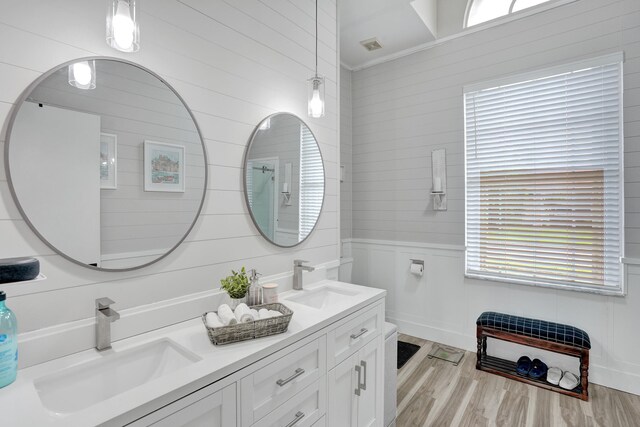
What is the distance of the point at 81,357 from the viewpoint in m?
1.05

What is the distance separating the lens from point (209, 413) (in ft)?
3.13

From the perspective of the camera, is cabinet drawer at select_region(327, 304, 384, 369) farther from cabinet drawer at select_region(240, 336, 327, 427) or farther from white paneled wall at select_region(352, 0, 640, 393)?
white paneled wall at select_region(352, 0, 640, 393)

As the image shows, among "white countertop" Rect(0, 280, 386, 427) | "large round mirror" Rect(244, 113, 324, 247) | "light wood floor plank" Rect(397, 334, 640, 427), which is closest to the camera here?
"white countertop" Rect(0, 280, 386, 427)

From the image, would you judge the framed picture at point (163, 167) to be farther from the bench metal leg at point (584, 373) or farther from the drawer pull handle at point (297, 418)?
the bench metal leg at point (584, 373)

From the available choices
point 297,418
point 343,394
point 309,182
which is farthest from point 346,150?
point 297,418

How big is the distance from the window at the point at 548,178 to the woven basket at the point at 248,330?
7.71 feet

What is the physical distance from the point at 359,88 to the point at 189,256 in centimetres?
301

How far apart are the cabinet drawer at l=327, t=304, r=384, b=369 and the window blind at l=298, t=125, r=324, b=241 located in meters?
0.65

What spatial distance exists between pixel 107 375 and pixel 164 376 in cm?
30

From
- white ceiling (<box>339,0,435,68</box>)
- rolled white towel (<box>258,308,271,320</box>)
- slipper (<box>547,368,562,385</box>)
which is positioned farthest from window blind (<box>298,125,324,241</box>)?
slipper (<box>547,368,562,385</box>)

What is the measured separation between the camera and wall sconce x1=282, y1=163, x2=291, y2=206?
1.95 metres

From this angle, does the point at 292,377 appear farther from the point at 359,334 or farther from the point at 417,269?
the point at 417,269

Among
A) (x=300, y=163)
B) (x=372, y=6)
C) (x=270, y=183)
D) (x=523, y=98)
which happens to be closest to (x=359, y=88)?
(x=372, y=6)

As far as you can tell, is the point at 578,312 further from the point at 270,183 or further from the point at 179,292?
the point at 179,292
